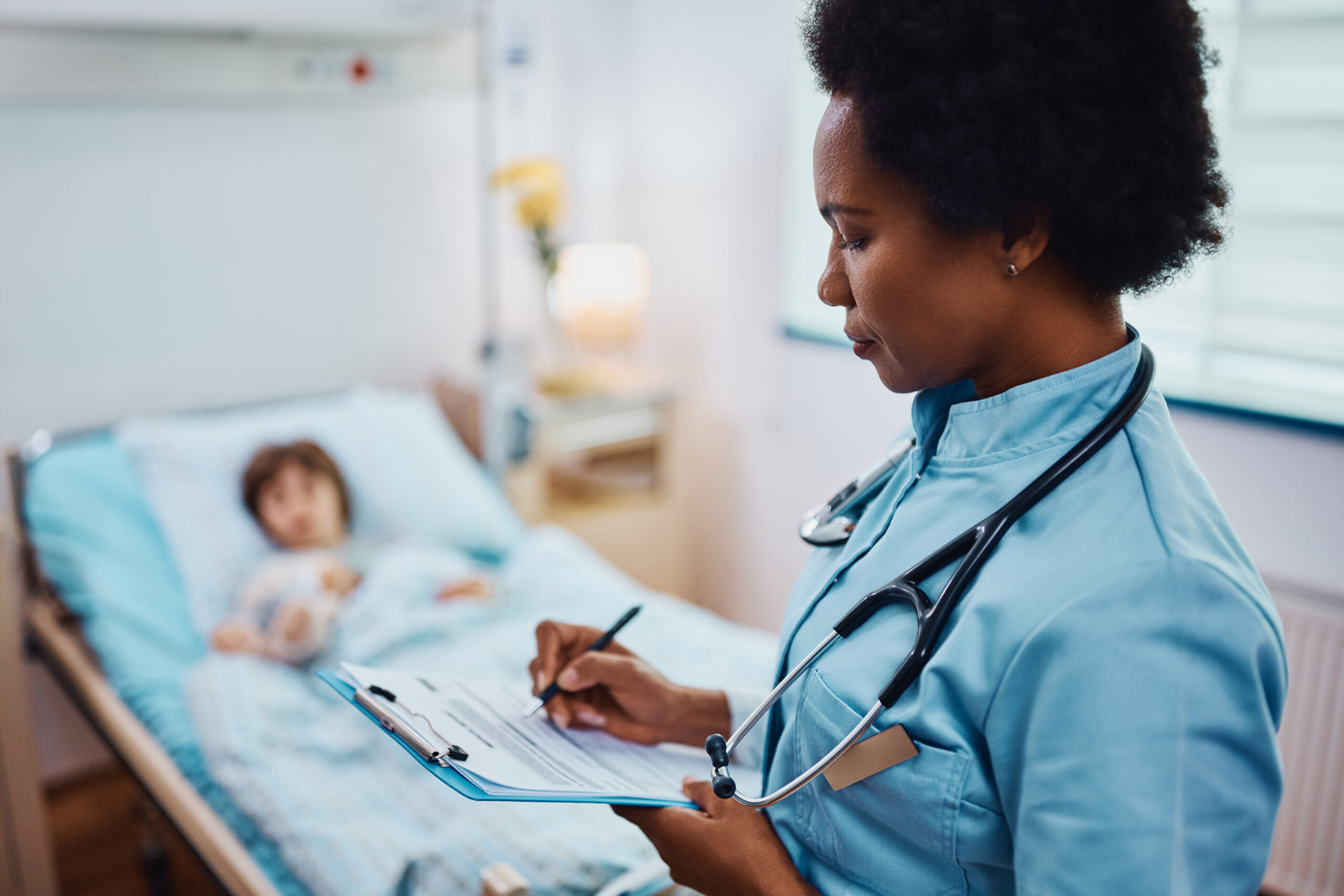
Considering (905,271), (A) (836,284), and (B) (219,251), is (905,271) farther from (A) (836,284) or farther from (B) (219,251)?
(B) (219,251)

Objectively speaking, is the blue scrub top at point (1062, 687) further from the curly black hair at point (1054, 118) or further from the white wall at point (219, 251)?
the white wall at point (219, 251)

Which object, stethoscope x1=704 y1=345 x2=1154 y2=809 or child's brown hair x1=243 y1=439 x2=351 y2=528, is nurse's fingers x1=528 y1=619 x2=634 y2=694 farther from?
child's brown hair x1=243 y1=439 x2=351 y2=528

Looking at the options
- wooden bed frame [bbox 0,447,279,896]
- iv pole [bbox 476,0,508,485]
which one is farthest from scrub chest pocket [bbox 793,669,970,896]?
iv pole [bbox 476,0,508,485]

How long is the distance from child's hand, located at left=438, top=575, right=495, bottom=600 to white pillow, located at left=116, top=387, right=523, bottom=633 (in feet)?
0.84

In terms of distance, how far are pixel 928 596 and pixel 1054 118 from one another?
1.12 ft

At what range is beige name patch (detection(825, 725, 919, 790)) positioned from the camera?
0.71m

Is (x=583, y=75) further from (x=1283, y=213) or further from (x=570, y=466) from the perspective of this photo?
(x=1283, y=213)

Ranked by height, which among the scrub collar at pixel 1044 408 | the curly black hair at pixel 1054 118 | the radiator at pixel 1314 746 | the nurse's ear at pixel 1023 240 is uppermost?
the curly black hair at pixel 1054 118

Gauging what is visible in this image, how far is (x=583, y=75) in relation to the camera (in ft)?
9.22

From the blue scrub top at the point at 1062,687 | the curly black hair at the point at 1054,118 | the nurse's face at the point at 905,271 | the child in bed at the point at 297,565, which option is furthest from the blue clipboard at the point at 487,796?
the child in bed at the point at 297,565

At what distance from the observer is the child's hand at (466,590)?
1924 mm

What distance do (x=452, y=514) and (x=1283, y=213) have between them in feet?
5.67

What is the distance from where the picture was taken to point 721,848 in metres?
0.84

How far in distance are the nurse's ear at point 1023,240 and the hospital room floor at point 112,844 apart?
168cm
